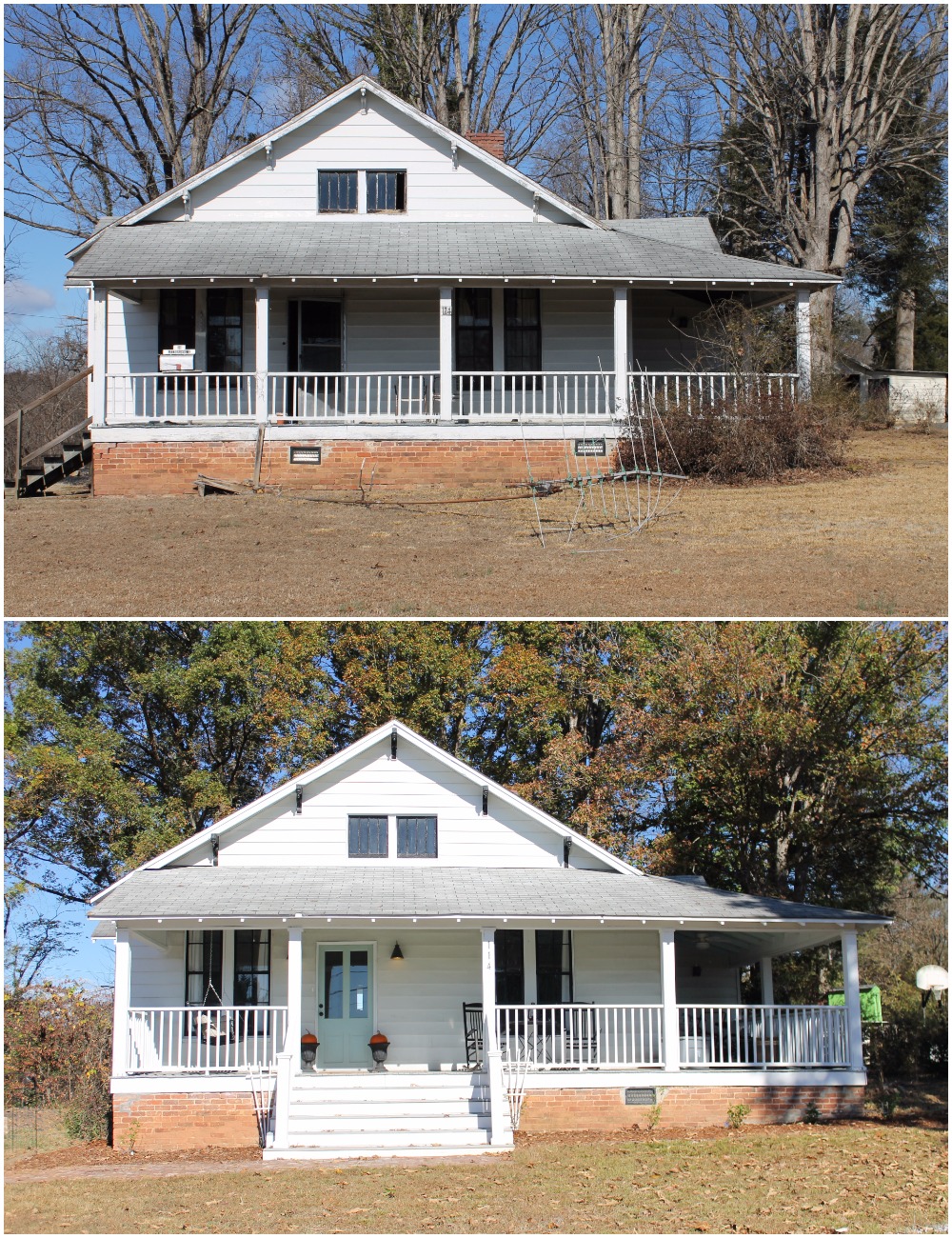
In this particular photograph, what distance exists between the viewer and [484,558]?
17141 mm

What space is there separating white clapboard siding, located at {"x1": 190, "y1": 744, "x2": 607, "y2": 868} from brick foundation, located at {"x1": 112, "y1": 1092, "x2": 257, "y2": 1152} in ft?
13.0

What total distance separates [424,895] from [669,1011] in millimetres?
3390

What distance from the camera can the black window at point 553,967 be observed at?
63.3 ft

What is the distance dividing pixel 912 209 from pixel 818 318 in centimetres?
1387

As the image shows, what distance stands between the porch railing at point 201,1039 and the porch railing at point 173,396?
999 cm

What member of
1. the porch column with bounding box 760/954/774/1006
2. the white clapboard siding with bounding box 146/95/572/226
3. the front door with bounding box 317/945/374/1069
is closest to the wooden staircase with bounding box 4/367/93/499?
the white clapboard siding with bounding box 146/95/572/226

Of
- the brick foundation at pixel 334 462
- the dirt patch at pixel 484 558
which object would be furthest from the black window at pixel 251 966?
the brick foundation at pixel 334 462

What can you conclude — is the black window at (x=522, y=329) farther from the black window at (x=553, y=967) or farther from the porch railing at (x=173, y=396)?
the black window at (x=553, y=967)

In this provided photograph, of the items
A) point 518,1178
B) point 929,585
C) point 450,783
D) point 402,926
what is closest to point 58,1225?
point 518,1178

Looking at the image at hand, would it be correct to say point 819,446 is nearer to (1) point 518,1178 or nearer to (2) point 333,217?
(2) point 333,217

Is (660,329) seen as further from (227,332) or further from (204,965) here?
(204,965)

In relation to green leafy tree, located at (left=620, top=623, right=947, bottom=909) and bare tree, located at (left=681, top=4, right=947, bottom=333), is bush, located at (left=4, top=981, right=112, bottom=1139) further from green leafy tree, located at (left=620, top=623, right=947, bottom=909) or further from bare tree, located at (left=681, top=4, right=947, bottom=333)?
bare tree, located at (left=681, top=4, right=947, bottom=333)

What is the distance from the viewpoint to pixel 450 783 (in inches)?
786

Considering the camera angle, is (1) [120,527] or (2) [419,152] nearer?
(1) [120,527]
